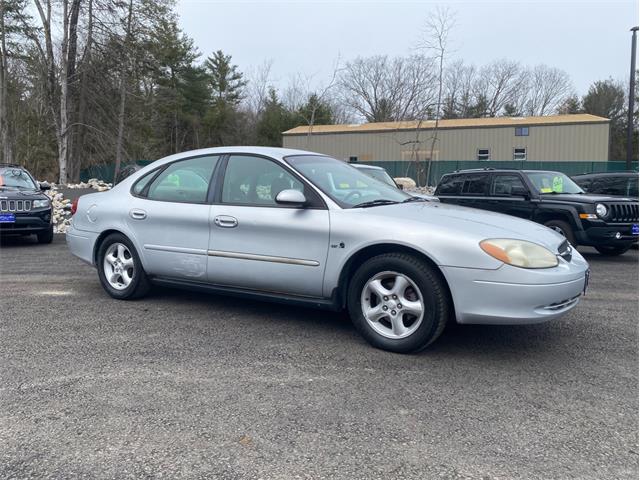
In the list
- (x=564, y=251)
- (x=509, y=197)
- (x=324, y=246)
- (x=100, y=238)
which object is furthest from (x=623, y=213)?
(x=100, y=238)

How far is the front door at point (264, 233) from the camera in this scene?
448 centimetres

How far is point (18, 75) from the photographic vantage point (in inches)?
1121

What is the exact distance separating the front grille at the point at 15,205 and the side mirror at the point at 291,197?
24.7 ft

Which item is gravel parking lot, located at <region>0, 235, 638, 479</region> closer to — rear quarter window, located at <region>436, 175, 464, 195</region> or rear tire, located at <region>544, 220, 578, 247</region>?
rear tire, located at <region>544, 220, 578, 247</region>

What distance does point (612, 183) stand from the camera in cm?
1155

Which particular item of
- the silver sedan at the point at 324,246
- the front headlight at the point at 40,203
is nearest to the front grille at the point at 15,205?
the front headlight at the point at 40,203

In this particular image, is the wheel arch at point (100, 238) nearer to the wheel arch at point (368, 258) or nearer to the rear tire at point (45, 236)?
the wheel arch at point (368, 258)

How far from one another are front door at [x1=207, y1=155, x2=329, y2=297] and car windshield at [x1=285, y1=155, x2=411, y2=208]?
0.50 ft

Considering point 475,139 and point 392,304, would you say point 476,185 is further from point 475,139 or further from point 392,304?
point 475,139

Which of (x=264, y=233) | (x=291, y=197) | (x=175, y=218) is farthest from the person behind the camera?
(x=175, y=218)

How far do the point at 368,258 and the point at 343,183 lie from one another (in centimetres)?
91

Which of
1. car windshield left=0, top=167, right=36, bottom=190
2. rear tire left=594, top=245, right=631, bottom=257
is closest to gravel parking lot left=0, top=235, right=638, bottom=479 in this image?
rear tire left=594, top=245, right=631, bottom=257

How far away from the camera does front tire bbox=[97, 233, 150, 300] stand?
18.3 ft

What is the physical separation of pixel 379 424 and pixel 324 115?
149 feet
